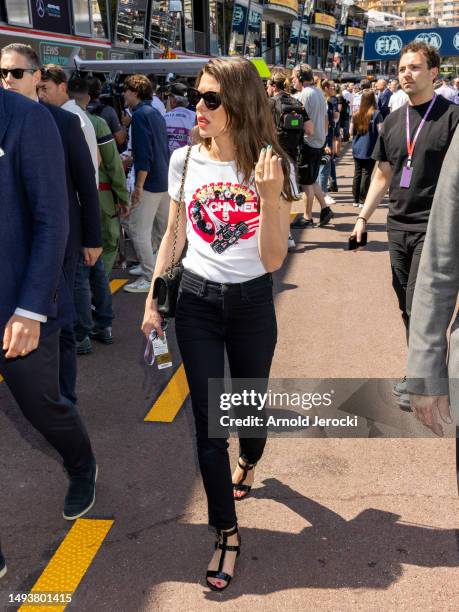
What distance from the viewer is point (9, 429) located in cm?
417

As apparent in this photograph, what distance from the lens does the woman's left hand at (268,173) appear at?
2.34m

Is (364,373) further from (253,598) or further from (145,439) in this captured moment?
(253,598)

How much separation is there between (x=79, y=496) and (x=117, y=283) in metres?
4.37

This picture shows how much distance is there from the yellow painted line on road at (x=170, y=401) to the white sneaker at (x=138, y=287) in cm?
226

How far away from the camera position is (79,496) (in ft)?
10.7

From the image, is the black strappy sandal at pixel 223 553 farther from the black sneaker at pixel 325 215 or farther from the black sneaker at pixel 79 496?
the black sneaker at pixel 325 215

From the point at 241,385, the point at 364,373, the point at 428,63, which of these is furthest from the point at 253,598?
the point at 428,63

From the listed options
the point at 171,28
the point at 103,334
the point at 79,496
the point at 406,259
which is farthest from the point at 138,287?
the point at 171,28

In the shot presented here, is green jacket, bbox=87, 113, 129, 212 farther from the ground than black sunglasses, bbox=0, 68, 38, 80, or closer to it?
closer to it

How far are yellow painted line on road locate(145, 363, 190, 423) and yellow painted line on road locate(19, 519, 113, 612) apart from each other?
43.5 inches

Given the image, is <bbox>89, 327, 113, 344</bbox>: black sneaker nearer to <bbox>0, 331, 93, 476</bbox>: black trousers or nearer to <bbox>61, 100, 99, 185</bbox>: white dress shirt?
<bbox>61, 100, 99, 185</bbox>: white dress shirt

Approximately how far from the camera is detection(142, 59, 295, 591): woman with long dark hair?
2.58 meters

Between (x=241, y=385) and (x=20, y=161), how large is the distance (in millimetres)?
1226

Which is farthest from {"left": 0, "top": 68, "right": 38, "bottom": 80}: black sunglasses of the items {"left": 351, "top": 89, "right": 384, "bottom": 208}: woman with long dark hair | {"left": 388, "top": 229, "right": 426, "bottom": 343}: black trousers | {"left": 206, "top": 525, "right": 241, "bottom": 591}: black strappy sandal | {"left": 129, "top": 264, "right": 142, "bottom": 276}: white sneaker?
{"left": 351, "top": 89, "right": 384, "bottom": 208}: woman with long dark hair
